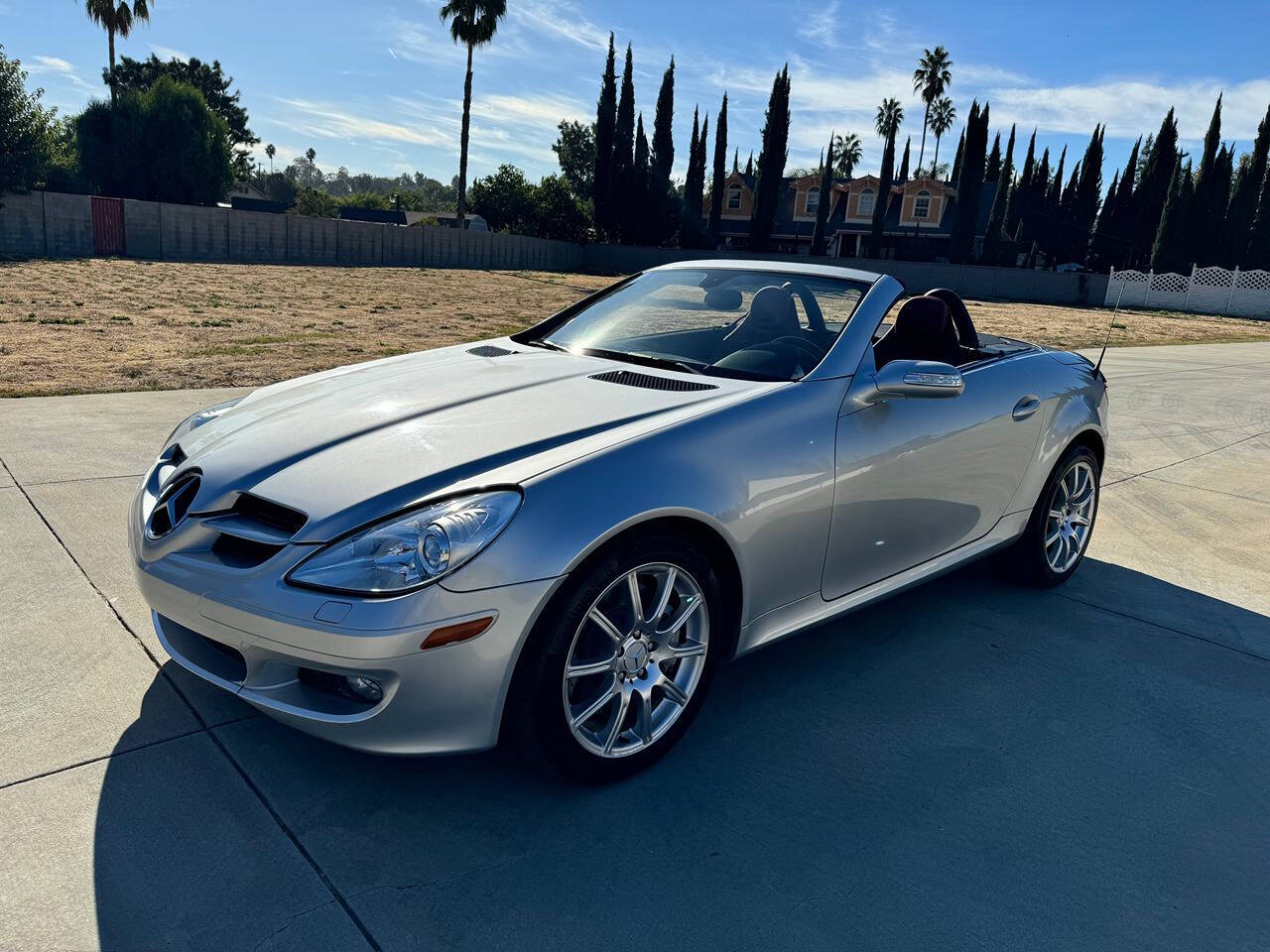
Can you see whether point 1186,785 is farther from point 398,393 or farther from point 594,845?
point 398,393

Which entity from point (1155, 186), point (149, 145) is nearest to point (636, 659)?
point (149, 145)

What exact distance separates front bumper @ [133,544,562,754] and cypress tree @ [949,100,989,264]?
52196 millimetres

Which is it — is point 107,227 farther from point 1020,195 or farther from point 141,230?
point 1020,195

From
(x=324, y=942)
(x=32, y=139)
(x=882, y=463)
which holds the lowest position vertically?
(x=324, y=942)

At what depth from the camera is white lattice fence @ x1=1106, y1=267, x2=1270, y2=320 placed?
1558 inches

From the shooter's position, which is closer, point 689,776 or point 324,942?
point 324,942

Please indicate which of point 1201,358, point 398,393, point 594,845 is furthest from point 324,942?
point 1201,358

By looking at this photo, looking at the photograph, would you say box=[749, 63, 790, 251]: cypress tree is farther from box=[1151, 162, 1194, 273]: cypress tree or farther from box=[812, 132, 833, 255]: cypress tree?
box=[1151, 162, 1194, 273]: cypress tree

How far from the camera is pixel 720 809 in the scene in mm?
2639

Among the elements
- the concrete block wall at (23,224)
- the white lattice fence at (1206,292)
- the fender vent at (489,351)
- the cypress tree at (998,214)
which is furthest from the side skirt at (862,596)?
the cypress tree at (998,214)

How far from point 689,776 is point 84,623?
2.34 m

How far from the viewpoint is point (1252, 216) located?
4459 cm

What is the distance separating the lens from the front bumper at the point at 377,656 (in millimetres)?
2242

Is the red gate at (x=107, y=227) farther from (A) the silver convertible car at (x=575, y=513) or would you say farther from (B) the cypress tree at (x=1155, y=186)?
(B) the cypress tree at (x=1155, y=186)
